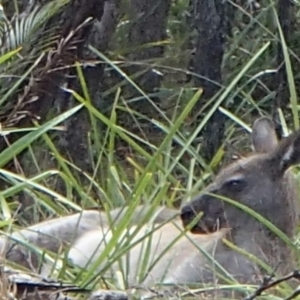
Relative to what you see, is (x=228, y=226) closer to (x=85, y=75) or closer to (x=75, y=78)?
(x=75, y=78)

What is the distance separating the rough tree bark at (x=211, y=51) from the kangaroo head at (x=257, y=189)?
0.25 meters

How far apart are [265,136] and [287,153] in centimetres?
43

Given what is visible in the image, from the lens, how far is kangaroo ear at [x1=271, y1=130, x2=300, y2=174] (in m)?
4.07

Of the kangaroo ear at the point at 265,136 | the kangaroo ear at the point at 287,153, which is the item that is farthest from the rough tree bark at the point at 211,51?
the kangaroo ear at the point at 287,153

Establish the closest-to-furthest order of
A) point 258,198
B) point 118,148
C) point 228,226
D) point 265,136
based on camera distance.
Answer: point 228,226 < point 258,198 < point 265,136 < point 118,148

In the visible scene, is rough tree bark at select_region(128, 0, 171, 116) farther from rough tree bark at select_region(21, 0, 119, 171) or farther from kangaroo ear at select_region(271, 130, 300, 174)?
kangaroo ear at select_region(271, 130, 300, 174)

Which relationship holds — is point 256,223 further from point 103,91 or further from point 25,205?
point 103,91

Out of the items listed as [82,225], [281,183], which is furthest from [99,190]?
[281,183]

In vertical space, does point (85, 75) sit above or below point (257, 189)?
above

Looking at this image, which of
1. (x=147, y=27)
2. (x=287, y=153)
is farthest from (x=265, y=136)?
(x=147, y=27)

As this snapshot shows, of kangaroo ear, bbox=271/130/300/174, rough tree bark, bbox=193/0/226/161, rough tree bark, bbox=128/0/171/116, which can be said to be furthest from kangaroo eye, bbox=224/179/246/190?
rough tree bark, bbox=128/0/171/116

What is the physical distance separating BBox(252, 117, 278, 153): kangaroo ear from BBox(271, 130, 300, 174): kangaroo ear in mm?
171

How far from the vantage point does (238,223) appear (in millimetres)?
4238

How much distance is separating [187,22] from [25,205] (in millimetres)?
1929
